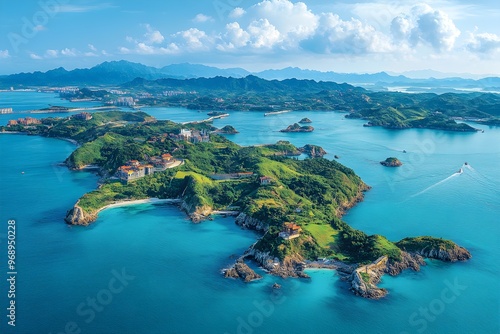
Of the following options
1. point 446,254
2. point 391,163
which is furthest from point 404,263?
point 391,163

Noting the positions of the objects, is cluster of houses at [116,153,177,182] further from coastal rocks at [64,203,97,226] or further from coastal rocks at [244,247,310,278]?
coastal rocks at [244,247,310,278]

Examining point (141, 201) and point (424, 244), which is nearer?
point (424, 244)

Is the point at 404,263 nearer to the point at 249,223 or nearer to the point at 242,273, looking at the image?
the point at 242,273

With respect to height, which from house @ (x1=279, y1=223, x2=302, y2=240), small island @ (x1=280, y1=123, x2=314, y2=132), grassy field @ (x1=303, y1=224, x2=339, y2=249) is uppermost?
house @ (x1=279, y1=223, x2=302, y2=240)

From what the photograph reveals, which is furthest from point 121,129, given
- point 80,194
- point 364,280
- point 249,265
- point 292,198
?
point 364,280

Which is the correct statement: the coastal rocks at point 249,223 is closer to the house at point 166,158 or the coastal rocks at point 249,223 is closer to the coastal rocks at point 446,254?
the coastal rocks at point 446,254

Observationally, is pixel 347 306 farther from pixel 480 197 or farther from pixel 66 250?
pixel 480 197

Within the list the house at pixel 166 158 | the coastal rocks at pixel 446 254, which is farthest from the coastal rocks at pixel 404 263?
the house at pixel 166 158

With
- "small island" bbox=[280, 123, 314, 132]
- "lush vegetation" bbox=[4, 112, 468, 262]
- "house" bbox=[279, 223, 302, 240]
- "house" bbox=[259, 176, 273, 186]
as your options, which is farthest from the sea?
"small island" bbox=[280, 123, 314, 132]
